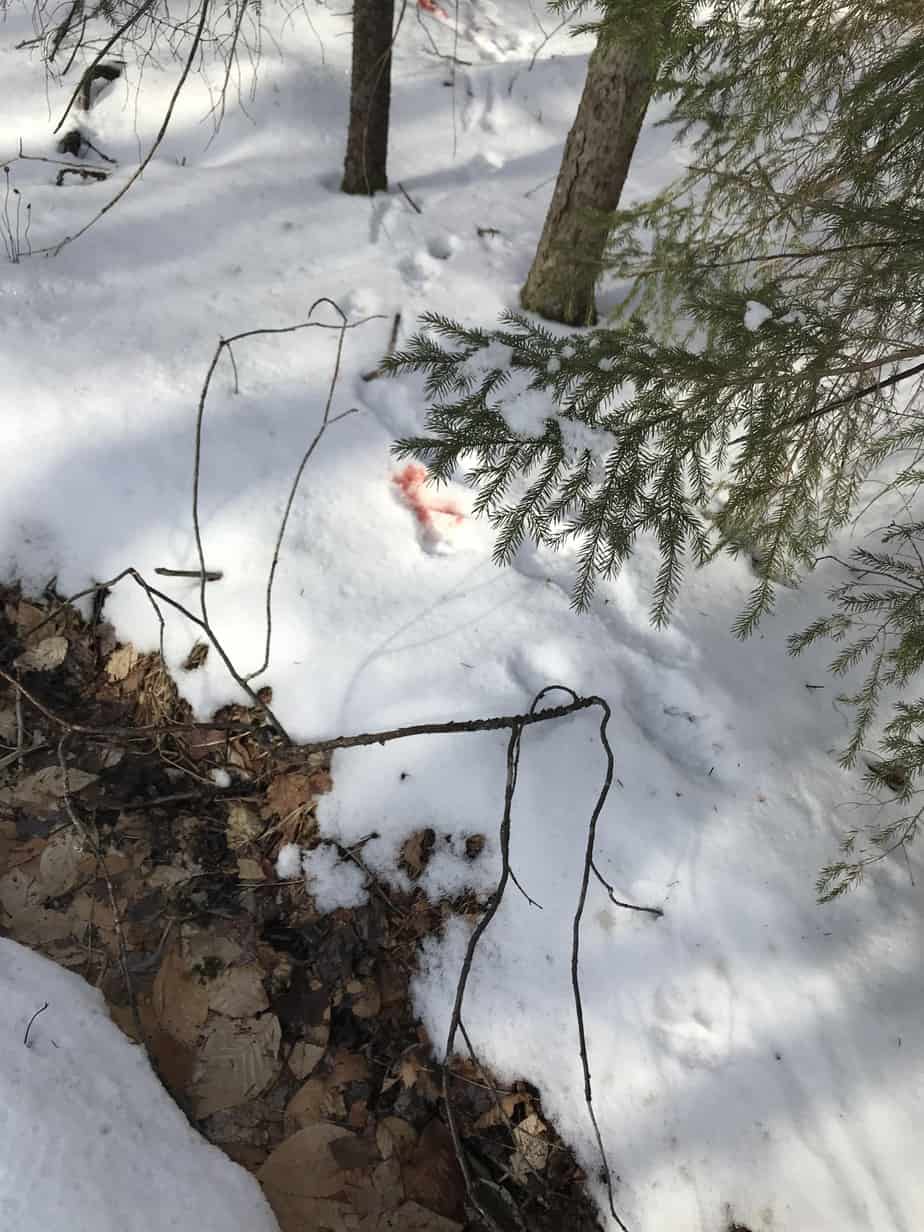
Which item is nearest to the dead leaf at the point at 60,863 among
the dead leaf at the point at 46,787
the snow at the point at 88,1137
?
the dead leaf at the point at 46,787

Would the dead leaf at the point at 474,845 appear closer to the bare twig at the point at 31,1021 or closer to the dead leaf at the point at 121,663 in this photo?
the bare twig at the point at 31,1021

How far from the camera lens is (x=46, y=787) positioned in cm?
221

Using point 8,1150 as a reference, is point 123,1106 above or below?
below

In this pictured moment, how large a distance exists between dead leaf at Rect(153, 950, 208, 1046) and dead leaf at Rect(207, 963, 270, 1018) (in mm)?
29

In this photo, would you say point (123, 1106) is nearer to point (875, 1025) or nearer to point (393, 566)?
point (393, 566)

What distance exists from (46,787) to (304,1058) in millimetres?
1104

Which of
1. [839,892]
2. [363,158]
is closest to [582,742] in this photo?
[839,892]

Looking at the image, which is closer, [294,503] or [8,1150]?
[8,1150]

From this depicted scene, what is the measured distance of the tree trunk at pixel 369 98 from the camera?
3.15 meters

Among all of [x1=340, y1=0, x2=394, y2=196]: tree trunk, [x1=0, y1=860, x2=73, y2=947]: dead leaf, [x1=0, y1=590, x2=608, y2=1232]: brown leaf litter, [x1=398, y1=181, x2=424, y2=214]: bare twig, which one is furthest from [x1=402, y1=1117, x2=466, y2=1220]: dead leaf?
[x1=398, y1=181, x2=424, y2=214]: bare twig

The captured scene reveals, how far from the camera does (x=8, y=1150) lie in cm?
130

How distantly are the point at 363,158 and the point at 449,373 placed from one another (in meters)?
2.45

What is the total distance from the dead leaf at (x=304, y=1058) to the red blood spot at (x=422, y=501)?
169cm

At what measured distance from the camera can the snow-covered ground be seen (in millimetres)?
1923
